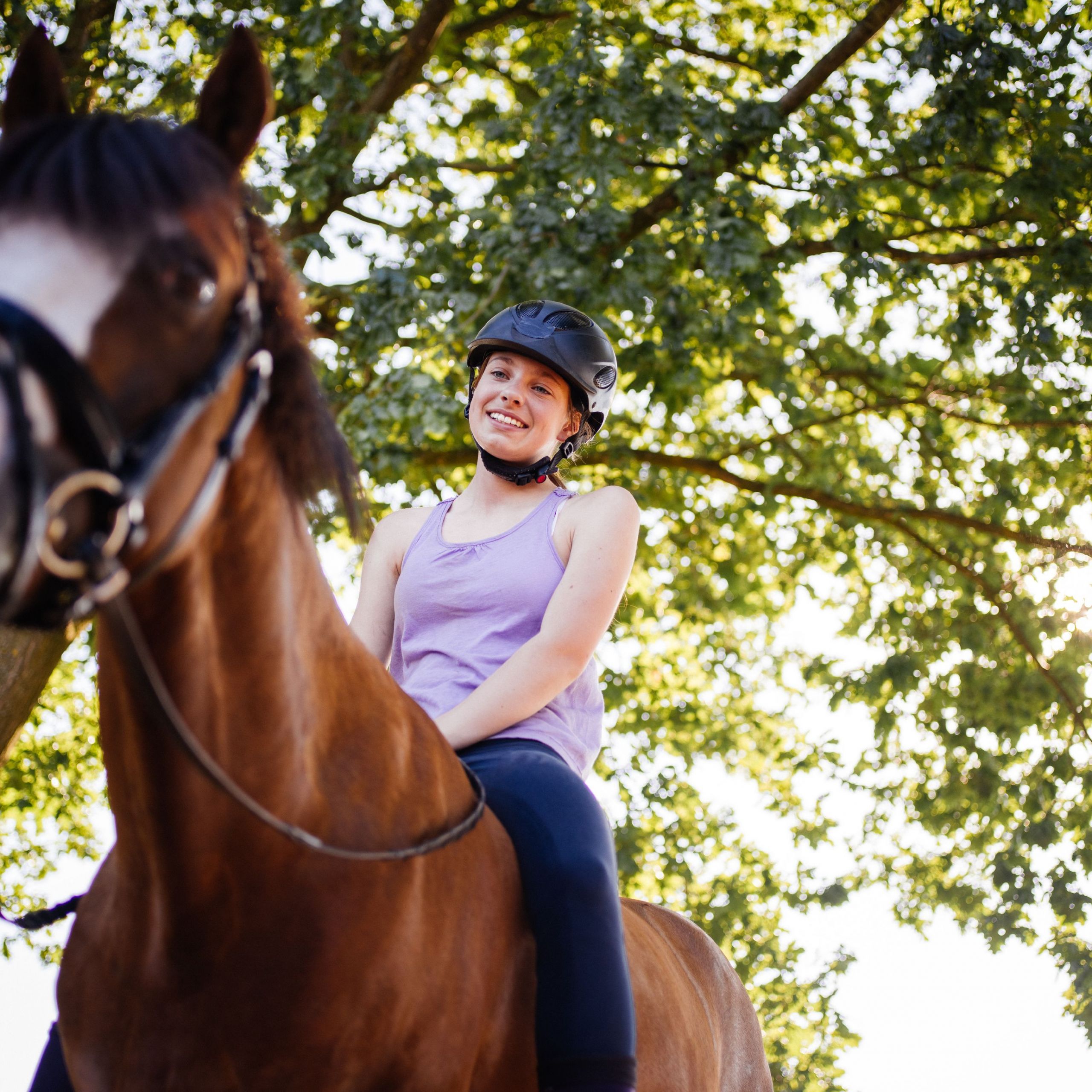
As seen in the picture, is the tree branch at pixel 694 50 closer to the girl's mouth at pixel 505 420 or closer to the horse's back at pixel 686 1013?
the girl's mouth at pixel 505 420

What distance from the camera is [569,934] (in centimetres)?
248

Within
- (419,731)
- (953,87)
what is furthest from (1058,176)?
(419,731)

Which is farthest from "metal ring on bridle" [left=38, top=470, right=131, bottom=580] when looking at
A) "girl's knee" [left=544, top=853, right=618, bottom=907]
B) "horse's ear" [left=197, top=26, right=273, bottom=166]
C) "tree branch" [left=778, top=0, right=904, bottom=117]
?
"tree branch" [left=778, top=0, right=904, bottom=117]

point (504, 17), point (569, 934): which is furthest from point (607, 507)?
point (504, 17)

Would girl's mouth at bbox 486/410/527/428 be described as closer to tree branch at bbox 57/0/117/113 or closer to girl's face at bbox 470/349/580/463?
girl's face at bbox 470/349/580/463

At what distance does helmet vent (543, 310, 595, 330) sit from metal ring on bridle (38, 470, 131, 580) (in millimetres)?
2299

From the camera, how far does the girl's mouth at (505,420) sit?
3.50m

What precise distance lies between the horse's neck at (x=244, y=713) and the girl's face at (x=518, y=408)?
53.5 inches

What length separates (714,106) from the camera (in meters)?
8.14

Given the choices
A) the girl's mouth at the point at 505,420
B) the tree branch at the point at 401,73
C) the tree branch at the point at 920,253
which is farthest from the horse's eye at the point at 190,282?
the tree branch at the point at 401,73

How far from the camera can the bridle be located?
54.9 inches

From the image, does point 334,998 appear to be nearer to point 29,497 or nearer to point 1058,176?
point 29,497

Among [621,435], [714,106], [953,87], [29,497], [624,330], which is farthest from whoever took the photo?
[621,435]

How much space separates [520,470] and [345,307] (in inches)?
203
